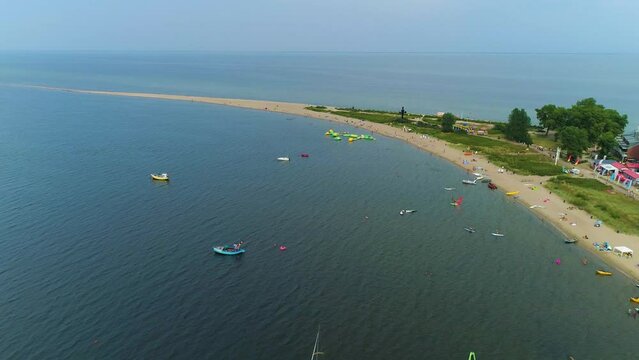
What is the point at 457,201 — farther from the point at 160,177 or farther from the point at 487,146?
the point at 160,177

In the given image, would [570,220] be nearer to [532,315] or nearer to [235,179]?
[532,315]

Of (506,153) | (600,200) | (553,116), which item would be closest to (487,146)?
(506,153)

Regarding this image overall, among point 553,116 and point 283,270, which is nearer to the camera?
point 283,270

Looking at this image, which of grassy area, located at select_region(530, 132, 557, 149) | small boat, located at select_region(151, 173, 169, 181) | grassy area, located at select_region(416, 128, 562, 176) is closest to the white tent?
grassy area, located at select_region(416, 128, 562, 176)

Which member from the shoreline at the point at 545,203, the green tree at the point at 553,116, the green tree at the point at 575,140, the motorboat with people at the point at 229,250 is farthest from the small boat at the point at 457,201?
the green tree at the point at 553,116

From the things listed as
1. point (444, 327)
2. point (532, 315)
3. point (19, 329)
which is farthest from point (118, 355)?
point (532, 315)
